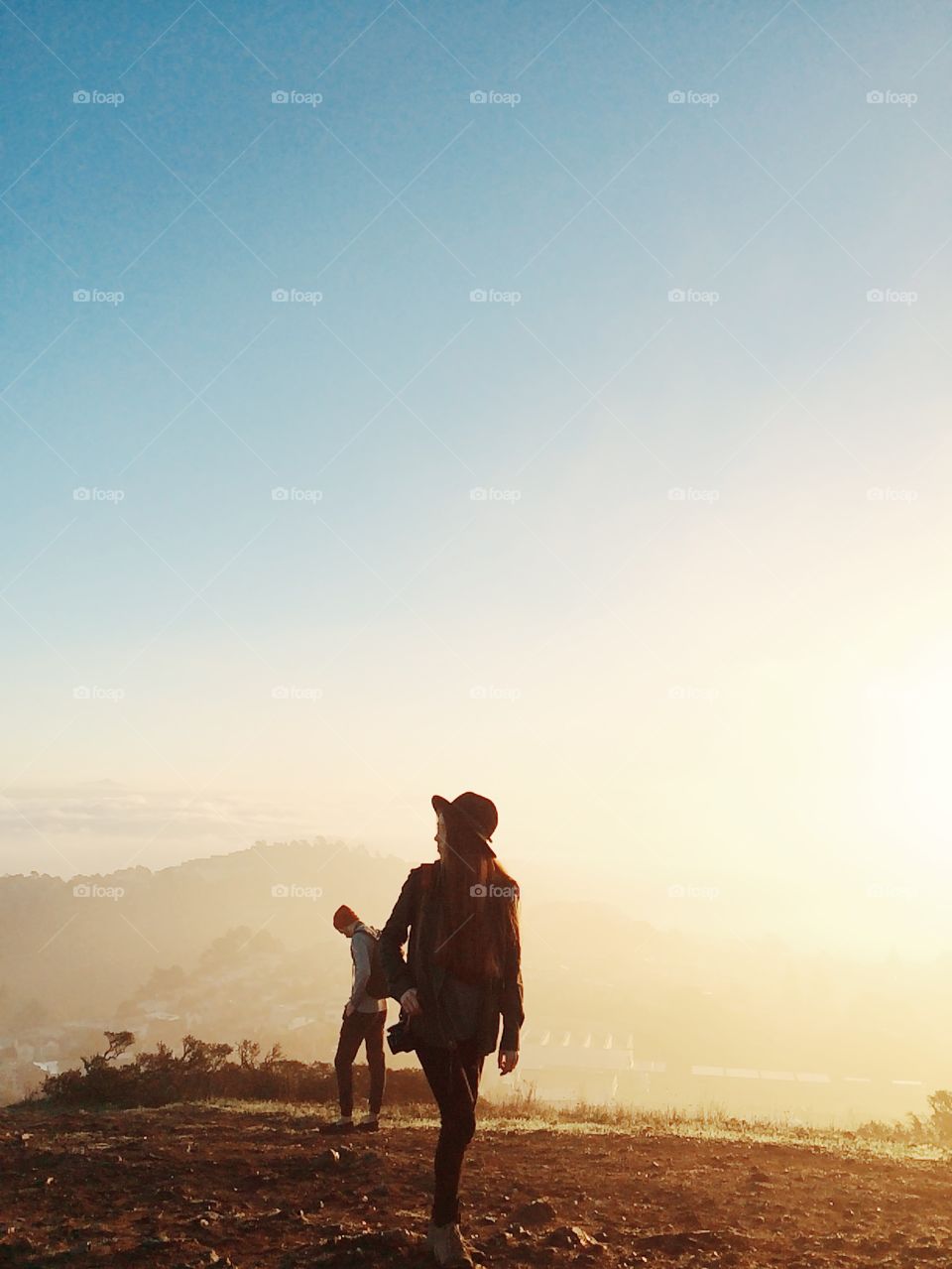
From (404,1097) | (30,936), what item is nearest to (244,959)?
(30,936)

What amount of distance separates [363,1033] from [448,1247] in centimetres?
517

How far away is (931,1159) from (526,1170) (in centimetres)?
471

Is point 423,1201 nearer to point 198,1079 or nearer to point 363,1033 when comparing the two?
point 363,1033

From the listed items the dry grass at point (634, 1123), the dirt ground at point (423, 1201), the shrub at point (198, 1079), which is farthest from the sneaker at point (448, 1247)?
the shrub at point (198, 1079)

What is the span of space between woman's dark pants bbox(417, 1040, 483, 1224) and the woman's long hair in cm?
41

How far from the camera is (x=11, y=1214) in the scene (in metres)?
5.67

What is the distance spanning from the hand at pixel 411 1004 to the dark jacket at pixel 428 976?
27 millimetres

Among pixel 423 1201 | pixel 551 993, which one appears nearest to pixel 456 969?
pixel 423 1201

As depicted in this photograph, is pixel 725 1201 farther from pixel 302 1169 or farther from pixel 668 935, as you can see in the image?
pixel 668 935

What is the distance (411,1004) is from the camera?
479cm

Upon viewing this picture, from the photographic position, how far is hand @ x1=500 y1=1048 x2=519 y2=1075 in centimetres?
485

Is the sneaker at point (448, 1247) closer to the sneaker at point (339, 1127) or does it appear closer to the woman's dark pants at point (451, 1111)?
the woman's dark pants at point (451, 1111)

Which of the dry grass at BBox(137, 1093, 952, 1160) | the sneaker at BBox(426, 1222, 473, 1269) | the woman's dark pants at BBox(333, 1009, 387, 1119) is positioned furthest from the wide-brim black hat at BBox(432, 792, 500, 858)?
the dry grass at BBox(137, 1093, 952, 1160)

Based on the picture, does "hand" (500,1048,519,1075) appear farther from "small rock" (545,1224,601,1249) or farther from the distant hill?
the distant hill
